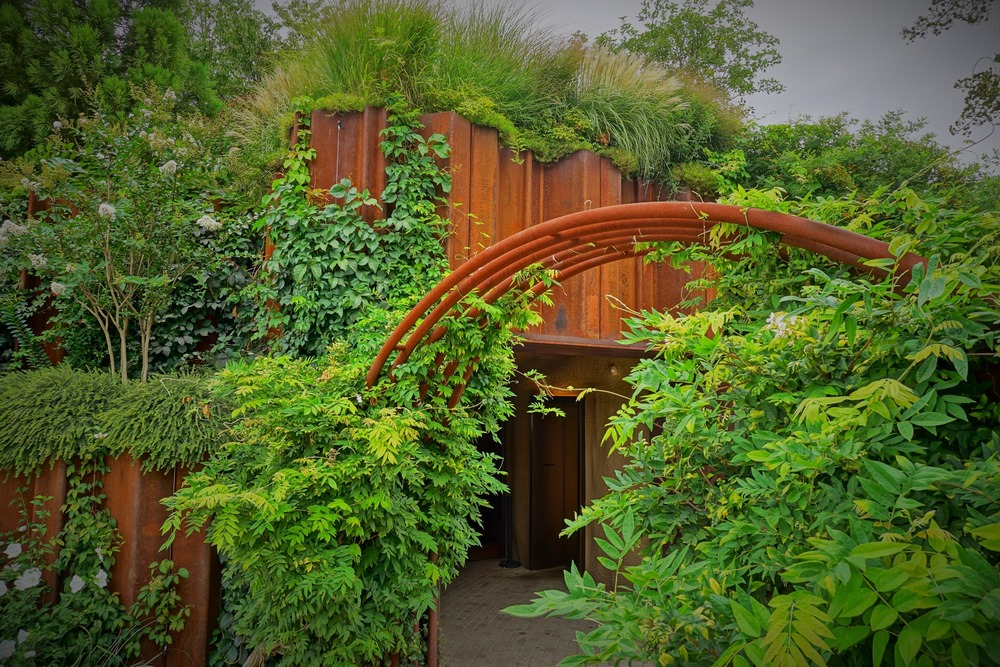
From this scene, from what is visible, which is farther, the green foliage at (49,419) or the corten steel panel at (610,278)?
the corten steel panel at (610,278)

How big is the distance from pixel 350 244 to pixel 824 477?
3.34 metres

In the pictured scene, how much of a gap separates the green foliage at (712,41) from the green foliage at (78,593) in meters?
8.21

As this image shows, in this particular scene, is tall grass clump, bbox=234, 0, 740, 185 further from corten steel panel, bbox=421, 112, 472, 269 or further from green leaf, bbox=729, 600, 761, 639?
green leaf, bbox=729, 600, 761, 639

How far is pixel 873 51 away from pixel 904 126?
75.0 inches

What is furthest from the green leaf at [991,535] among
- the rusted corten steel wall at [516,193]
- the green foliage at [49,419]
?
the green foliage at [49,419]

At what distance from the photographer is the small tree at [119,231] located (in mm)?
4496

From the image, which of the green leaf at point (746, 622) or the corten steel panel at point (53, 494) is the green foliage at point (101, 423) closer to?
the corten steel panel at point (53, 494)

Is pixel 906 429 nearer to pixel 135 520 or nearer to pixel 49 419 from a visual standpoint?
pixel 135 520

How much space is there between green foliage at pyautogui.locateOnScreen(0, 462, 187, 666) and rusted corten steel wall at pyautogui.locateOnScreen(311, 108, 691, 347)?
255 cm

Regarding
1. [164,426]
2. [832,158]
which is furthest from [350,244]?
[832,158]

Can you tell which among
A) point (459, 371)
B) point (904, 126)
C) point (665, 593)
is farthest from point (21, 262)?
point (904, 126)

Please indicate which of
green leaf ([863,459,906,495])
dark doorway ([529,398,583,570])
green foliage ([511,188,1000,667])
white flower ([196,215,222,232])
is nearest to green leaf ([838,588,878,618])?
green foliage ([511,188,1000,667])

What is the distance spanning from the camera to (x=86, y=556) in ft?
12.4

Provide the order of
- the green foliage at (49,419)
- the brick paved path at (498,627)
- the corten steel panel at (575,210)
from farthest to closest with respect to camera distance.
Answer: the brick paved path at (498,627), the corten steel panel at (575,210), the green foliage at (49,419)
